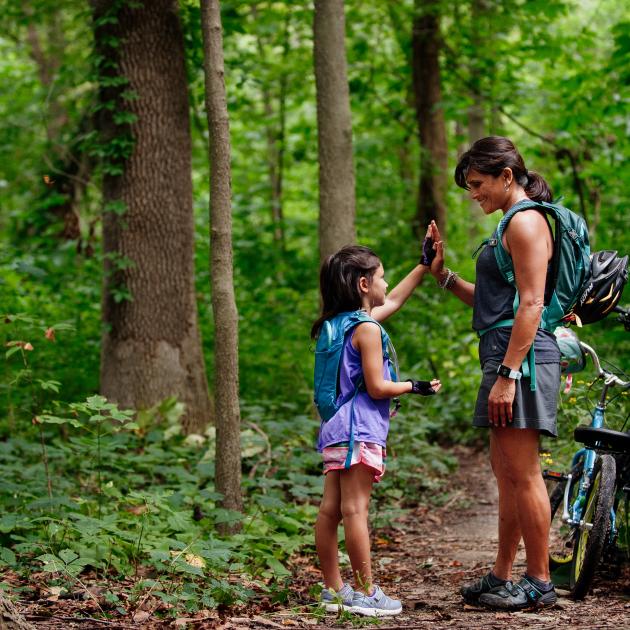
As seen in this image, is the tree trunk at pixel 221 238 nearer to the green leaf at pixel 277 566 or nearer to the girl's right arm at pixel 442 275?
the green leaf at pixel 277 566

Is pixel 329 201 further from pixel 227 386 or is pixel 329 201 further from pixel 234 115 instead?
pixel 234 115

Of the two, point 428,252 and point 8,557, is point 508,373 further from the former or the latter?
point 8,557

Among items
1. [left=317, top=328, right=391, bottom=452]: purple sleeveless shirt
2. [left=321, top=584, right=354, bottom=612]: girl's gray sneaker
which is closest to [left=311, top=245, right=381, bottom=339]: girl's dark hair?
[left=317, top=328, right=391, bottom=452]: purple sleeveless shirt

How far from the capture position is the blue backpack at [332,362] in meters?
3.99

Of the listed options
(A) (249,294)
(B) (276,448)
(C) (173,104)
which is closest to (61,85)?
(C) (173,104)

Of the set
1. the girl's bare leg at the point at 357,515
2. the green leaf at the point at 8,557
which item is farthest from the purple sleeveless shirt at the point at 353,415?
the green leaf at the point at 8,557

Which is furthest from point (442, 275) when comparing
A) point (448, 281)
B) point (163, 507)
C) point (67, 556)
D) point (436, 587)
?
point (67, 556)

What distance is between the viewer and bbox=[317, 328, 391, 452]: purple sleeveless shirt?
3.94 m

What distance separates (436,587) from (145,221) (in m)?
4.37

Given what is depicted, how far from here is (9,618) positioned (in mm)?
2961

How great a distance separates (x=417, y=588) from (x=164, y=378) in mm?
3572

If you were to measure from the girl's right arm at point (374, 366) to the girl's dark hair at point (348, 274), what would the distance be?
18cm

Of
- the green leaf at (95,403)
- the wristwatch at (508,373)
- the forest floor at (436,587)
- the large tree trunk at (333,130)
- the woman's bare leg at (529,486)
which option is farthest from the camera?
the large tree trunk at (333,130)

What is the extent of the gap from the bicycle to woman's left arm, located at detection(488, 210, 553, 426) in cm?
64
